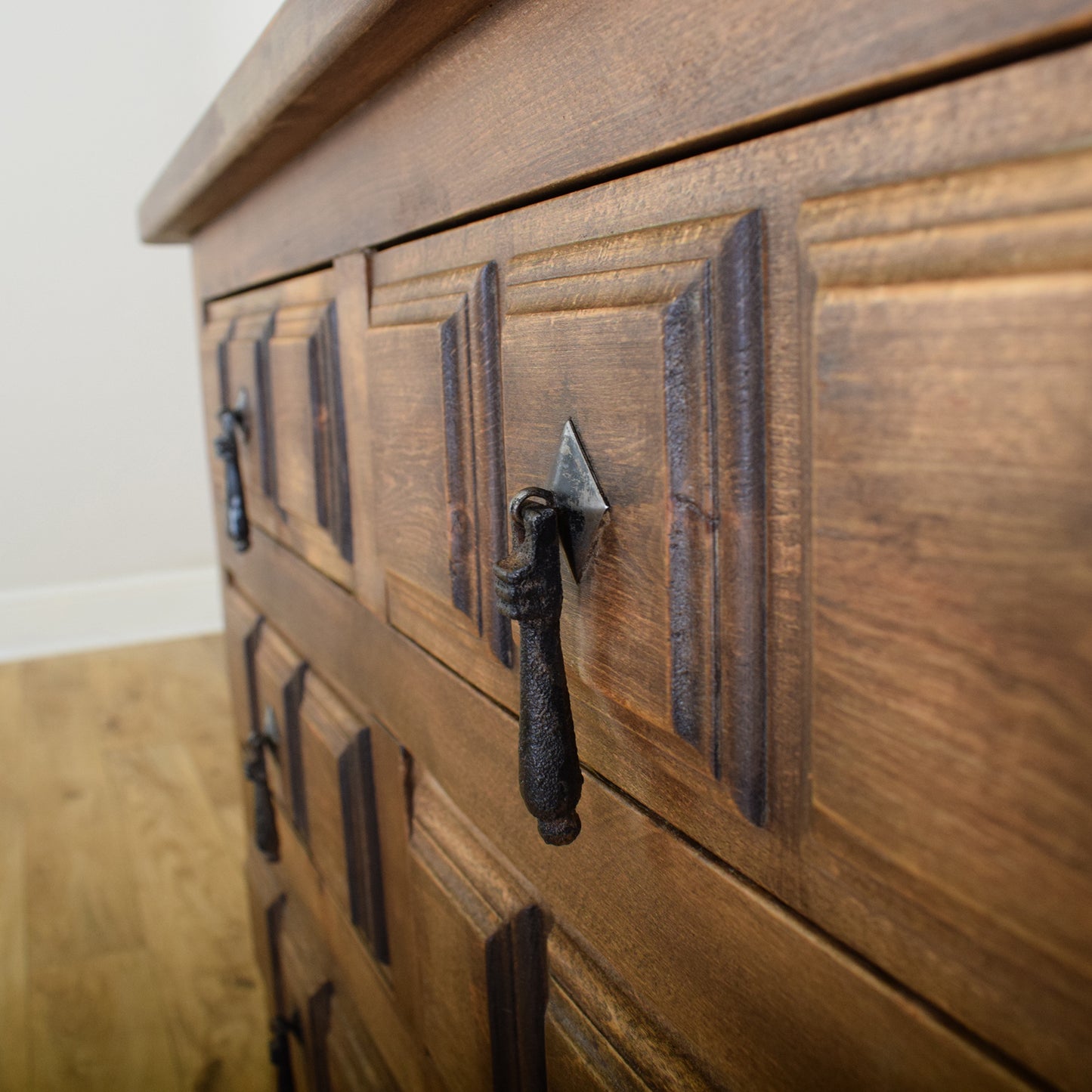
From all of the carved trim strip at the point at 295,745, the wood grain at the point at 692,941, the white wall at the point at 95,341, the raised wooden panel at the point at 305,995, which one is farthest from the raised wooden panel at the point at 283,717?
the white wall at the point at 95,341

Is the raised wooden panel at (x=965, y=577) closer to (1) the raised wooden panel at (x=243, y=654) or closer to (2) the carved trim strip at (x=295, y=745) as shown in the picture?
(2) the carved trim strip at (x=295, y=745)

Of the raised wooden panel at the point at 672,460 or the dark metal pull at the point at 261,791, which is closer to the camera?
the raised wooden panel at the point at 672,460

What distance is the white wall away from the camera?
229 cm

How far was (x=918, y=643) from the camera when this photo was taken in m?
0.19

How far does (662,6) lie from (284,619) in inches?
22.3

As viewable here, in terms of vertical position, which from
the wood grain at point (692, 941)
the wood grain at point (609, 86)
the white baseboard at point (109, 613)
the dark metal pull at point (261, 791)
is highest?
the wood grain at point (609, 86)

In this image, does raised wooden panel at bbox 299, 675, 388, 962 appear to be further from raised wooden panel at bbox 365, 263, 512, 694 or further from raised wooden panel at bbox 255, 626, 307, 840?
raised wooden panel at bbox 365, 263, 512, 694

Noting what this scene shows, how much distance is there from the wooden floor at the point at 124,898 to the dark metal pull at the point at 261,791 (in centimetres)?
38

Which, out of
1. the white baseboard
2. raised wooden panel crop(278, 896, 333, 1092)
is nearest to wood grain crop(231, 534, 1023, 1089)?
raised wooden panel crop(278, 896, 333, 1092)

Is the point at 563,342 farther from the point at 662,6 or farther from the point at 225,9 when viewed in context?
the point at 225,9

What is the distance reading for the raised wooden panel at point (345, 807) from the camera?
567 millimetres

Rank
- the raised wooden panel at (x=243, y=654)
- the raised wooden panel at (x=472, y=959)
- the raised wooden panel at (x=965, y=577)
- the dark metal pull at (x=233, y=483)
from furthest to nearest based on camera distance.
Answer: the raised wooden panel at (x=243, y=654), the dark metal pull at (x=233, y=483), the raised wooden panel at (x=472, y=959), the raised wooden panel at (x=965, y=577)

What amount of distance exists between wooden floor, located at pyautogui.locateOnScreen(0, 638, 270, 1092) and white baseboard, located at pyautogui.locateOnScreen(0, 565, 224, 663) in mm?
426

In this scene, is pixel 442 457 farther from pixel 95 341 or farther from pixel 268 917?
pixel 95 341
